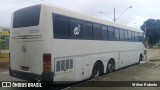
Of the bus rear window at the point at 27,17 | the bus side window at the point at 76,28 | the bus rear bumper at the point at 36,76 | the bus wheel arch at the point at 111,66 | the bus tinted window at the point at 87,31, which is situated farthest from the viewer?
the bus wheel arch at the point at 111,66

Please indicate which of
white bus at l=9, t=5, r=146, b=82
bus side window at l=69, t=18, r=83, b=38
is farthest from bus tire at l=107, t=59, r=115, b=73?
bus side window at l=69, t=18, r=83, b=38

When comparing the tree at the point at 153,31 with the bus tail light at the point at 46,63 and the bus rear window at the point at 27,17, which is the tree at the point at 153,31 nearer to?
the bus rear window at the point at 27,17

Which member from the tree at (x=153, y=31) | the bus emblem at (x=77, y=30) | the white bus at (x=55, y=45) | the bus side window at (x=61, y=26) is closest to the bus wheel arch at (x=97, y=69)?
the white bus at (x=55, y=45)

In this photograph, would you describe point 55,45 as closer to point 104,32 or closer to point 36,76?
point 36,76

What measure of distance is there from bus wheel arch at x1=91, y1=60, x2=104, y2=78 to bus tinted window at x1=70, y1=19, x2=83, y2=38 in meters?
2.10

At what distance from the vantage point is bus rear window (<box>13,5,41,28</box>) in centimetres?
950

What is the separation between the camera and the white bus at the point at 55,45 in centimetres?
915

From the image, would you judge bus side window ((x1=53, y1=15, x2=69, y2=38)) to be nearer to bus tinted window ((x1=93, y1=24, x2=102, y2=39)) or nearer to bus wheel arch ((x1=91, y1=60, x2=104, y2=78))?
bus tinted window ((x1=93, y1=24, x2=102, y2=39))

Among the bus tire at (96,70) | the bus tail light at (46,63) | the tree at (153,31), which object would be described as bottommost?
the bus tire at (96,70)

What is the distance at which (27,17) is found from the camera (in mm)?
10016

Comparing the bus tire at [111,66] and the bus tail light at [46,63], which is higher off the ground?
the bus tail light at [46,63]

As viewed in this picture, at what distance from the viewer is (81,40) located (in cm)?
1123

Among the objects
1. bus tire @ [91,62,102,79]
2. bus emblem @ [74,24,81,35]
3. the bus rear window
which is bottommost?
bus tire @ [91,62,102,79]

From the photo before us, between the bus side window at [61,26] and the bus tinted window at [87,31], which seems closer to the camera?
the bus side window at [61,26]
